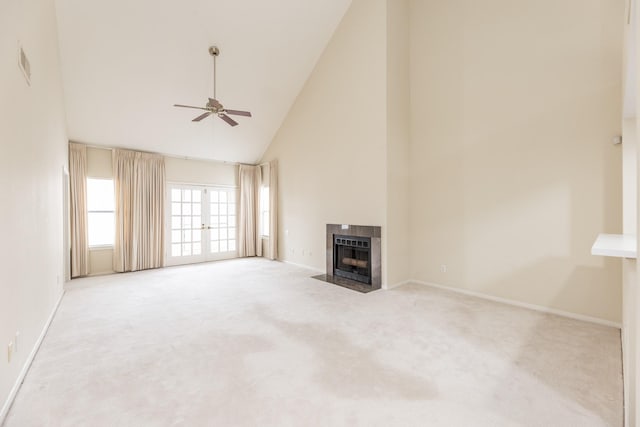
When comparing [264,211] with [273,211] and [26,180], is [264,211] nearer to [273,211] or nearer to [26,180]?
[273,211]

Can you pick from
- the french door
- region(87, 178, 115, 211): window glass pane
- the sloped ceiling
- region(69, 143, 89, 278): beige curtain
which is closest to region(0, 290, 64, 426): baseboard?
region(69, 143, 89, 278): beige curtain

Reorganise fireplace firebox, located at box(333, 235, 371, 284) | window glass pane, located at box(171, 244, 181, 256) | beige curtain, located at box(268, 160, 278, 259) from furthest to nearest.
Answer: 1. beige curtain, located at box(268, 160, 278, 259)
2. window glass pane, located at box(171, 244, 181, 256)
3. fireplace firebox, located at box(333, 235, 371, 284)

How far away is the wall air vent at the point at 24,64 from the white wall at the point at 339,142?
166 inches

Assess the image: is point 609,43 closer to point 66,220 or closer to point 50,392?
point 50,392

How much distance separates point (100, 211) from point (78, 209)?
486 mm

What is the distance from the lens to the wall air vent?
215 cm

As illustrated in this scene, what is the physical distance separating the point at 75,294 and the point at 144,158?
3218mm

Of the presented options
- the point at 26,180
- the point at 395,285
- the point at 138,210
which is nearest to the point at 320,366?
the point at 395,285

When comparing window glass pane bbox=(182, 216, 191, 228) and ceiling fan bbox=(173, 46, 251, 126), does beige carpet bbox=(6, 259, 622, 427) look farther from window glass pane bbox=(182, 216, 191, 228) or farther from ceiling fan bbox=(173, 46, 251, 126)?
window glass pane bbox=(182, 216, 191, 228)

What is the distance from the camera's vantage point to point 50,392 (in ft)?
6.65

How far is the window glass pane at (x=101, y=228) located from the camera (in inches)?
234

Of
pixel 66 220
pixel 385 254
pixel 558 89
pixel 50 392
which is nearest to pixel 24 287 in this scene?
pixel 50 392

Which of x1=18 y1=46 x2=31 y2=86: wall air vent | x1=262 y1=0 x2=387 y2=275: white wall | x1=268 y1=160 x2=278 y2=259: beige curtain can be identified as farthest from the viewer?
x1=268 y1=160 x2=278 y2=259: beige curtain

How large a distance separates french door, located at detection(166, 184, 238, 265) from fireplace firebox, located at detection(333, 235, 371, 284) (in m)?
3.73
